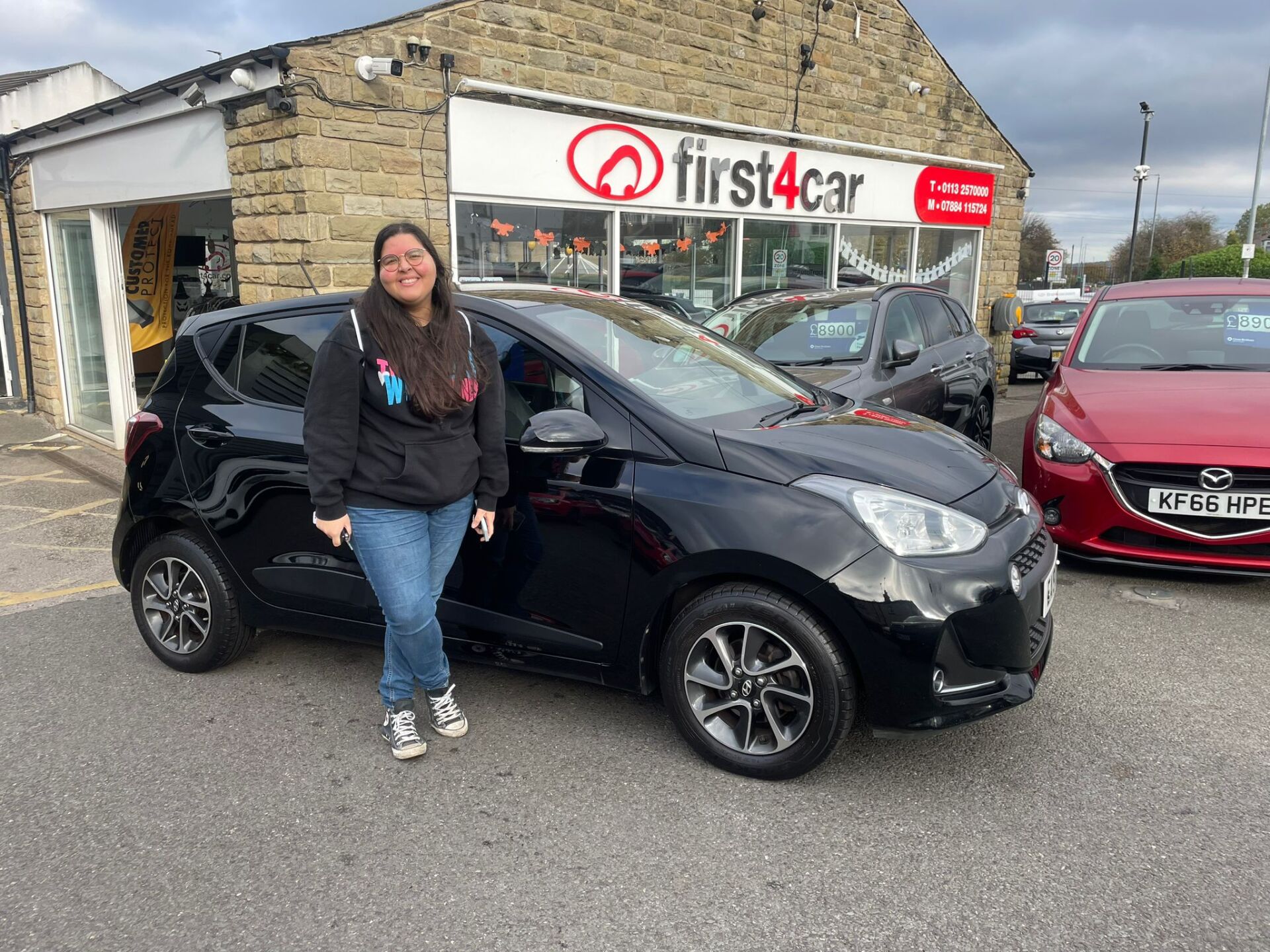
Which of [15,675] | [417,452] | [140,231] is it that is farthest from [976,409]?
[140,231]

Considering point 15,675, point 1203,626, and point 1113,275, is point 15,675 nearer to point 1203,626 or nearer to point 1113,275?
point 1203,626

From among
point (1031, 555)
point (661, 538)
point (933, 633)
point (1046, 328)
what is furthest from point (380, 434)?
point (1046, 328)

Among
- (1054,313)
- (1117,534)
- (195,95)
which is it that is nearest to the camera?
(1117,534)

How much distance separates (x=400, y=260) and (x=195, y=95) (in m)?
5.45

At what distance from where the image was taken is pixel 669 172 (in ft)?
30.8

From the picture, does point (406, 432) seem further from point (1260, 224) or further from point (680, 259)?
point (1260, 224)

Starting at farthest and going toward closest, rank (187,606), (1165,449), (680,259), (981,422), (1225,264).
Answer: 1. (1225,264)
2. (680,259)
3. (981,422)
4. (1165,449)
5. (187,606)

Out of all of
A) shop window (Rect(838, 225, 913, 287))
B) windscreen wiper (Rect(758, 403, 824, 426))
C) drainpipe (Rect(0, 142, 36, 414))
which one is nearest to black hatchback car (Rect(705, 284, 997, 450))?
windscreen wiper (Rect(758, 403, 824, 426))

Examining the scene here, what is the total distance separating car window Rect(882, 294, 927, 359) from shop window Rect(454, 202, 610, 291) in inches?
108

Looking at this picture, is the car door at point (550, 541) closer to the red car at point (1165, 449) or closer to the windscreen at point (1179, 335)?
the red car at point (1165, 449)

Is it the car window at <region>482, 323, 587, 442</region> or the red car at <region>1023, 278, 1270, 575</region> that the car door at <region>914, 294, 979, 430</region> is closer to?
the red car at <region>1023, 278, 1270, 575</region>

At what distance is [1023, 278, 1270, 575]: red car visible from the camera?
454 cm

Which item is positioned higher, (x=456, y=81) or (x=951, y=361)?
(x=456, y=81)

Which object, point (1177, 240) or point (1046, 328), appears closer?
point (1046, 328)
